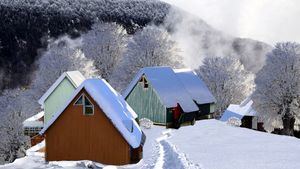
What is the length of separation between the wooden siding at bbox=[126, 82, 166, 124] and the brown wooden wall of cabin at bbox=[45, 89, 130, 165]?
55.4 ft

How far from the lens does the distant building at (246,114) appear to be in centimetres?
5416

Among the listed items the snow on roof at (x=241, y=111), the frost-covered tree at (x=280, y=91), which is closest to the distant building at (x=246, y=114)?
the snow on roof at (x=241, y=111)

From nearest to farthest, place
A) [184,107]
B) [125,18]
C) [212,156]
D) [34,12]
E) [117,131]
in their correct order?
1. [212,156]
2. [117,131]
3. [184,107]
4. [34,12]
5. [125,18]

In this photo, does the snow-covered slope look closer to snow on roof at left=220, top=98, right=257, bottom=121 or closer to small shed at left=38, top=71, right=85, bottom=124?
small shed at left=38, top=71, right=85, bottom=124

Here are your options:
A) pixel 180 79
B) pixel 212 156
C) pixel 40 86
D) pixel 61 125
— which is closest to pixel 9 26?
pixel 40 86

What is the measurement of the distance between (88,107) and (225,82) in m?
41.3

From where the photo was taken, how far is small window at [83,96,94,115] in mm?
26172

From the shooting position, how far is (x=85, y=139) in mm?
26484

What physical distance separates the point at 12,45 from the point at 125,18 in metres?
35.0

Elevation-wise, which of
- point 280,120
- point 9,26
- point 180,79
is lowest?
point 280,120

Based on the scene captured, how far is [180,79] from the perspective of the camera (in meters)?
49.0

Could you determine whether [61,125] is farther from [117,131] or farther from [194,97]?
[194,97]

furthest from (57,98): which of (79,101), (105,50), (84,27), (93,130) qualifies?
(84,27)

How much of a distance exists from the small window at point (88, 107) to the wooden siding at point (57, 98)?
14.8 m
